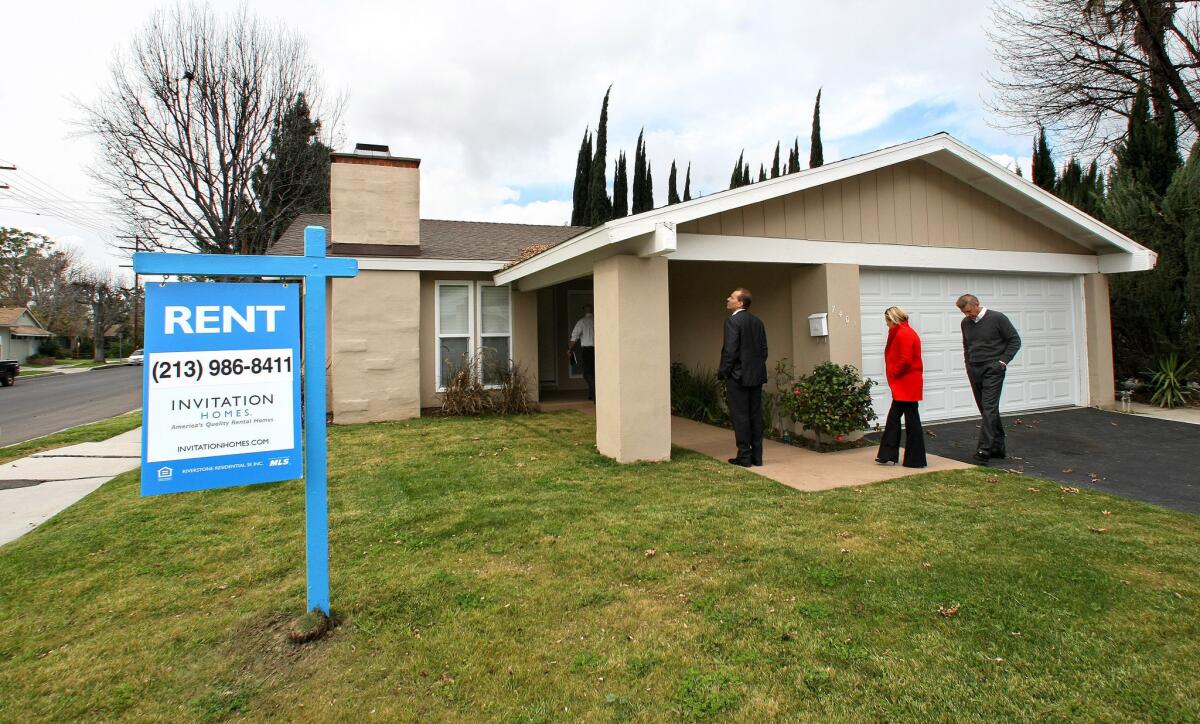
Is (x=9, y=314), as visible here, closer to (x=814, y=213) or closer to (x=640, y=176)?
(x=640, y=176)

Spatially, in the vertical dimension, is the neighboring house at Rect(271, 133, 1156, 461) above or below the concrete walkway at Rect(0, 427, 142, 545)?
above

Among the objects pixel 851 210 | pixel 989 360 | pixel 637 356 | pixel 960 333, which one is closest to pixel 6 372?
pixel 637 356

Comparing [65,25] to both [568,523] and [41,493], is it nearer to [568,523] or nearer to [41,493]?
[41,493]

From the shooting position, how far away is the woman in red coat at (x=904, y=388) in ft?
18.9

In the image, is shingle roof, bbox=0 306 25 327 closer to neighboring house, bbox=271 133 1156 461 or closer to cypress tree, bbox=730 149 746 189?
neighboring house, bbox=271 133 1156 461

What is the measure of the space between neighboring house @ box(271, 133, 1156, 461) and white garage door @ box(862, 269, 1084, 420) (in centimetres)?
3

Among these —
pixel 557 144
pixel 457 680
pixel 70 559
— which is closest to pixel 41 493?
pixel 70 559

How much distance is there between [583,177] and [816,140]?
9.67m

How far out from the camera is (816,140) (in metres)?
Result: 23.3

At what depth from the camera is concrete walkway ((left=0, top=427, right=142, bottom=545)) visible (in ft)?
15.9

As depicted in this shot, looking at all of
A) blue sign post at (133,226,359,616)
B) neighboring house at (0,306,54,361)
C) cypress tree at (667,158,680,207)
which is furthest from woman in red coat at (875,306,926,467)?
neighboring house at (0,306,54,361)

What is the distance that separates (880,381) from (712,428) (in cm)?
238

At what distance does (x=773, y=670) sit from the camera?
2.44 m

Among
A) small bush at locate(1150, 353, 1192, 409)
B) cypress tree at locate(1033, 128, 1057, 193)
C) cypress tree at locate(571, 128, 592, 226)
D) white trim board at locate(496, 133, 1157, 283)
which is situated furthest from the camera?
cypress tree at locate(571, 128, 592, 226)
